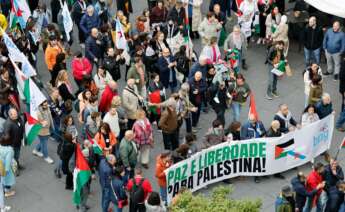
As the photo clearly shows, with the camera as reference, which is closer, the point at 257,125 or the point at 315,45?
the point at 257,125

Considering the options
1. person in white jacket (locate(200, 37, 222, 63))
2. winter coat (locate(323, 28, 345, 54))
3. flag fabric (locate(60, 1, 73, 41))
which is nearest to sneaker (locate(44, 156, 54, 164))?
flag fabric (locate(60, 1, 73, 41))

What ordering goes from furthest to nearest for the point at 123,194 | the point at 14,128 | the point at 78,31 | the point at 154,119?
1. the point at 78,31
2. the point at 154,119
3. the point at 14,128
4. the point at 123,194

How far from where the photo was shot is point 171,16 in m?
21.7

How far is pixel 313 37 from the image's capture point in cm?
2098

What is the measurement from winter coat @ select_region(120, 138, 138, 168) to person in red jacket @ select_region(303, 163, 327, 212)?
3510 mm

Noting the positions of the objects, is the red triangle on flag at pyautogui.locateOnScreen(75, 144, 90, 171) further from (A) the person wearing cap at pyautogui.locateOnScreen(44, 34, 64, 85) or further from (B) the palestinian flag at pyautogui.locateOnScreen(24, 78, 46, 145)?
(A) the person wearing cap at pyautogui.locateOnScreen(44, 34, 64, 85)

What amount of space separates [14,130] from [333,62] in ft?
28.2

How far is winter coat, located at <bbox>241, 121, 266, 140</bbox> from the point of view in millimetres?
17250

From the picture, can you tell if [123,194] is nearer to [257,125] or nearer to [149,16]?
[257,125]

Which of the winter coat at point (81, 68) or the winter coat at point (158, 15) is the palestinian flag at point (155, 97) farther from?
the winter coat at point (158, 15)

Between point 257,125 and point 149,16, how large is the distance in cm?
593

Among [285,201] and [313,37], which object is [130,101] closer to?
[285,201]

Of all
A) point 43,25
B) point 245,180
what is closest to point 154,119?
point 245,180

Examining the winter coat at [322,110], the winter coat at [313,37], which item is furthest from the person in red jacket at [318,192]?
the winter coat at [313,37]
